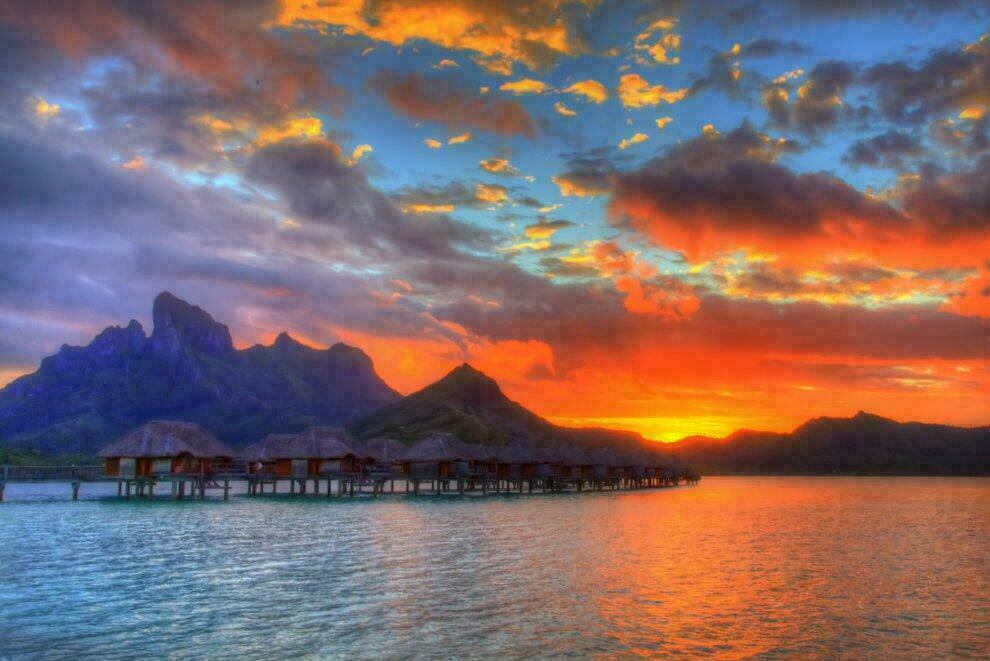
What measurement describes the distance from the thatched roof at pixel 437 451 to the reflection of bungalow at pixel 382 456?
5.35ft

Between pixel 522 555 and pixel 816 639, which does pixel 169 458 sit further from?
pixel 816 639

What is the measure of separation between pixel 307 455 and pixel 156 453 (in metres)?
14.2

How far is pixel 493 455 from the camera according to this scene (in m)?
92.3

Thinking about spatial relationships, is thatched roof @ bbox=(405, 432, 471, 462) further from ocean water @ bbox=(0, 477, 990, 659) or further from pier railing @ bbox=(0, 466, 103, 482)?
ocean water @ bbox=(0, 477, 990, 659)

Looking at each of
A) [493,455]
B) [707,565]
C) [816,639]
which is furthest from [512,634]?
[493,455]

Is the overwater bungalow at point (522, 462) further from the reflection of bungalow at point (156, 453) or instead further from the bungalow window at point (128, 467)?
the bungalow window at point (128, 467)

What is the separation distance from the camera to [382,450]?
3467 inches

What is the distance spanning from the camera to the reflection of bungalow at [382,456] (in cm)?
8160

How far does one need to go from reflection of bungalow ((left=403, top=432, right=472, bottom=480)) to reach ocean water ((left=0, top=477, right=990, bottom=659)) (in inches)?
1279

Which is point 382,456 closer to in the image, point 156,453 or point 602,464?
point 156,453

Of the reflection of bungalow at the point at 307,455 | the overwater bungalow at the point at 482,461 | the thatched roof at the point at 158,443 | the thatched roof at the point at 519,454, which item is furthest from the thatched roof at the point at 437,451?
the thatched roof at the point at 158,443

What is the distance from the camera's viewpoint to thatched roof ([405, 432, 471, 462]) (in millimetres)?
82500

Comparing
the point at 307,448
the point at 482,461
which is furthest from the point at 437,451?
the point at 307,448

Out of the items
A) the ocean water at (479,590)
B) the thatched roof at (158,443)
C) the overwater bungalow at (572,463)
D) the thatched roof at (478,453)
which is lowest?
the ocean water at (479,590)
